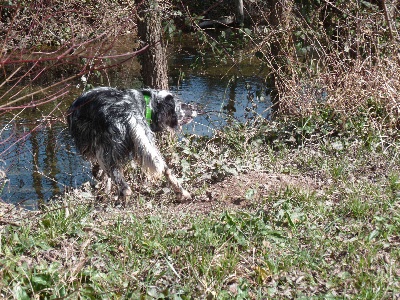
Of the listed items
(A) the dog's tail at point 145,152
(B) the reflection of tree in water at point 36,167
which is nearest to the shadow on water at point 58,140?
(B) the reflection of tree in water at point 36,167

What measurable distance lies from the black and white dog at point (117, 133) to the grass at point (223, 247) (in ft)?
1.57

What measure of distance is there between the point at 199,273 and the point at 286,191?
161 centimetres

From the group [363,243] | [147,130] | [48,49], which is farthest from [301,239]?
[48,49]

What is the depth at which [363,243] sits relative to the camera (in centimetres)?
410

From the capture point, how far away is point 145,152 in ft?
19.2

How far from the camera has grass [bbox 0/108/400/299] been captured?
357 centimetres

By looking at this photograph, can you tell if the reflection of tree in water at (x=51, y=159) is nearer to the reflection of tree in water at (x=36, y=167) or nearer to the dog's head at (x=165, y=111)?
the reflection of tree in water at (x=36, y=167)

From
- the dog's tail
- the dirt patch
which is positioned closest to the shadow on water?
the dog's tail

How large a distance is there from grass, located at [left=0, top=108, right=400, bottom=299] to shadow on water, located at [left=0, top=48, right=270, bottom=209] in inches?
73.3

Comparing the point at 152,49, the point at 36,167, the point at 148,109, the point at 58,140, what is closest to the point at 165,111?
the point at 148,109

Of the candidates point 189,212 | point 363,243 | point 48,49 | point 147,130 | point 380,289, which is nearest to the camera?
point 380,289

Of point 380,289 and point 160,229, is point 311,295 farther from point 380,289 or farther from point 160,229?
point 160,229

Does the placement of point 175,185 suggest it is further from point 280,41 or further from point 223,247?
point 280,41

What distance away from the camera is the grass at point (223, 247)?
3.57m
